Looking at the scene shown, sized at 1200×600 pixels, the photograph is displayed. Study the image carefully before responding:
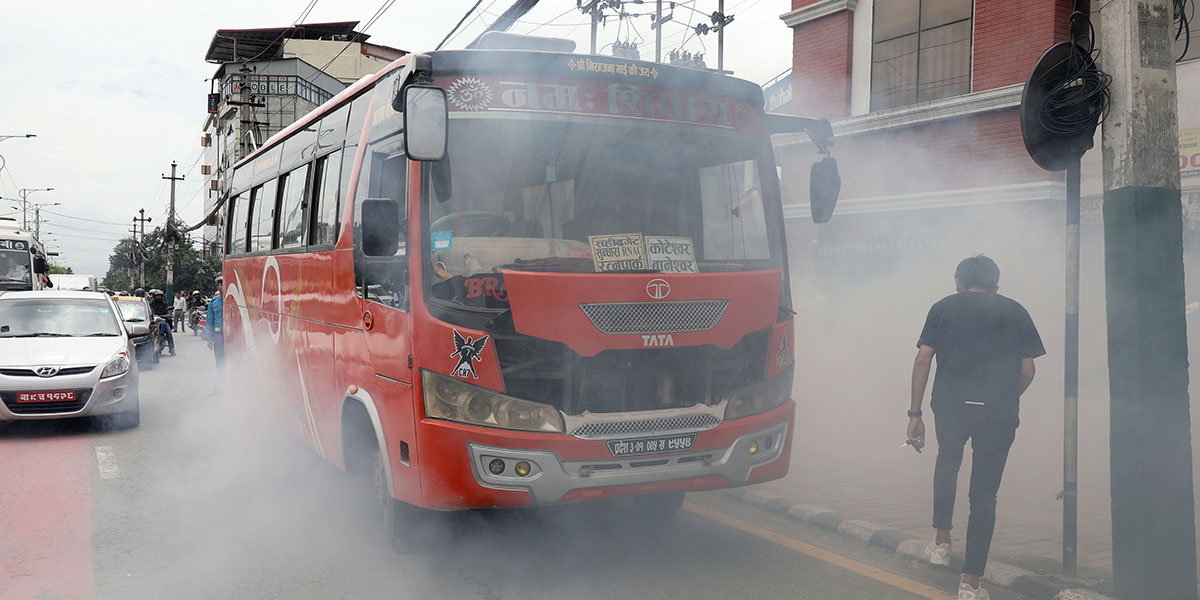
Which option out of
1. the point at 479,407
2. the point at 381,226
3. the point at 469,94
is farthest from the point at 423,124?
the point at 479,407

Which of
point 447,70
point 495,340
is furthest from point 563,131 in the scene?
point 495,340

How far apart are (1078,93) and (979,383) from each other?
61.2 inches

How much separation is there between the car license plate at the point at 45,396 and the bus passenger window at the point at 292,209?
3517 mm

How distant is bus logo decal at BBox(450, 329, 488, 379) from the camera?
4.52 meters

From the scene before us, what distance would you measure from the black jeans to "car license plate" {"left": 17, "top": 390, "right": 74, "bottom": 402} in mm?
8463

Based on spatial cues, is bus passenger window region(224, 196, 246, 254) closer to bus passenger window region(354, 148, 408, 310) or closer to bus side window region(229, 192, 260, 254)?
bus side window region(229, 192, 260, 254)

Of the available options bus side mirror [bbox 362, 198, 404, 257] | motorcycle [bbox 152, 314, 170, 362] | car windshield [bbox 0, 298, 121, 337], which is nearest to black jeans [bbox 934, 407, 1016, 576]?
bus side mirror [bbox 362, 198, 404, 257]

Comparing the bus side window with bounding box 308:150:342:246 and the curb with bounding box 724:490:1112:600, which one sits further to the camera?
the bus side window with bounding box 308:150:342:246

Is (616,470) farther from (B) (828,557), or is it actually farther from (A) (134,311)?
(A) (134,311)

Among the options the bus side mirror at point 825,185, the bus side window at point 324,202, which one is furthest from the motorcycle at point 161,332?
the bus side mirror at point 825,185

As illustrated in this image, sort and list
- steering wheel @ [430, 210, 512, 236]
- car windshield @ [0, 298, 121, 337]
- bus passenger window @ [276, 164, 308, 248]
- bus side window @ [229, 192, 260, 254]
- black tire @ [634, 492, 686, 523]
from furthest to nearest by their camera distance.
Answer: car windshield @ [0, 298, 121, 337], bus side window @ [229, 192, 260, 254], bus passenger window @ [276, 164, 308, 248], black tire @ [634, 492, 686, 523], steering wheel @ [430, 210, 512, 236]

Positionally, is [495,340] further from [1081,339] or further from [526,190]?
[1081,339]

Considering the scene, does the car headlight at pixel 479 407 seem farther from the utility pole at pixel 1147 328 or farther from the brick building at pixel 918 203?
the brick building at pixel 918 203

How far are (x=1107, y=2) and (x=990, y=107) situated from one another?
26.6ft
